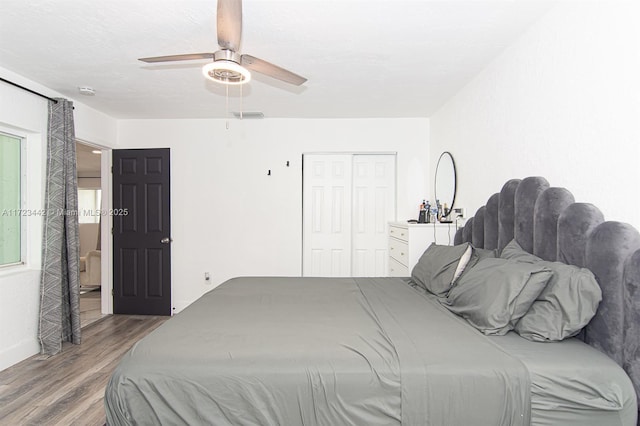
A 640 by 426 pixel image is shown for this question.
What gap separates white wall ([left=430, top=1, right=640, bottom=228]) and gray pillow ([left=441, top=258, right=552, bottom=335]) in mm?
487

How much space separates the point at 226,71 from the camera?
1854 mm

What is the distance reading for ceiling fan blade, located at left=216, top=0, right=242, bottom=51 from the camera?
1.68 meters

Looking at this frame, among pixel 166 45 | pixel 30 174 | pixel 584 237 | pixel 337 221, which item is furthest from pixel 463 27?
pixel 30 174

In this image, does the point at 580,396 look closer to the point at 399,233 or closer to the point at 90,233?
the point at 399,233

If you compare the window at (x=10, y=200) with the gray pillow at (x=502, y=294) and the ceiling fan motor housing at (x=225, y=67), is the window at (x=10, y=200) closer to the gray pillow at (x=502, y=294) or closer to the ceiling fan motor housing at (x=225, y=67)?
the ceiling fan motor housing at (x=225, y=67)

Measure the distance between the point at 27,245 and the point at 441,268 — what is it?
3.66m

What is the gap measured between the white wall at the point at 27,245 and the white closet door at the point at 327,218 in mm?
2738

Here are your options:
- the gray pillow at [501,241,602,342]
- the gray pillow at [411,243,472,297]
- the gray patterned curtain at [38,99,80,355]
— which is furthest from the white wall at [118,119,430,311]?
the gray pillow at [501,241,602,342]

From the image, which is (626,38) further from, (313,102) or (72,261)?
(72,261)

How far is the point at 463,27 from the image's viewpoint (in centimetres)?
227

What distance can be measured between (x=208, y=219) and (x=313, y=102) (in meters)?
2.01

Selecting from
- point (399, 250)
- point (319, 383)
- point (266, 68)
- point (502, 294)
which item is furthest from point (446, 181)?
point (319, 383)

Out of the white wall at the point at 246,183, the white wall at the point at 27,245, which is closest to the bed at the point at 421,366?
the white wall at the point at 27,245

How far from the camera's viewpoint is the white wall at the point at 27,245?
115 inches
